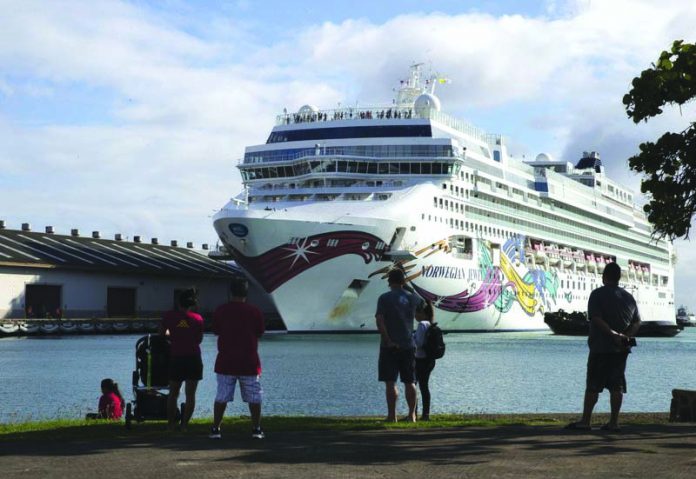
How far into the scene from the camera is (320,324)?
51.3 meters

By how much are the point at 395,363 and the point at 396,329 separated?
0.39 m

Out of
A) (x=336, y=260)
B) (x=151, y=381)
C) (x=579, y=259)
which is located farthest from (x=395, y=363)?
(x=579, y=259)

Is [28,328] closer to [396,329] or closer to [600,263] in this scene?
[600,263]

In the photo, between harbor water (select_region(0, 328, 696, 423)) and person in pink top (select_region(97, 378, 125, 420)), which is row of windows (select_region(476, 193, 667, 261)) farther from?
person in pink top (select_region(97, 378, 125, 420))

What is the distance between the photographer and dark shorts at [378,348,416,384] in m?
12.2

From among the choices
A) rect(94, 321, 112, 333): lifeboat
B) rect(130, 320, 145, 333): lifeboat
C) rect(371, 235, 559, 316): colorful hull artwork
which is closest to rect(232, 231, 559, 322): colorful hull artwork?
rect(371, 235, 559, 316): colorful hull artwork

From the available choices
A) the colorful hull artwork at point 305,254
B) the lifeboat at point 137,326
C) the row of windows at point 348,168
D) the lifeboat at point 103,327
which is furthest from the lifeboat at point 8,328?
the colorful hull artwork at point 305,254

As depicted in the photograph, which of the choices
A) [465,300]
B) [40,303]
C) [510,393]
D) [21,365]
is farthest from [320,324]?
[40,303]

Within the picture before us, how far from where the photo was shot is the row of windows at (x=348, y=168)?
5519 centimetres

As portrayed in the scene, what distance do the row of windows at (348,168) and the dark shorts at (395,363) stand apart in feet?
141

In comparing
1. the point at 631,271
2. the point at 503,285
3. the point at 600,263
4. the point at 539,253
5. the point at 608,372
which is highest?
the point at 600,263

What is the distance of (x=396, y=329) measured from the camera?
12133 millimetres

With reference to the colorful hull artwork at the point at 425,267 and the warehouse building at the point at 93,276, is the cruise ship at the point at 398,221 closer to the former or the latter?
the colorful hull artwork at the point at 425,267

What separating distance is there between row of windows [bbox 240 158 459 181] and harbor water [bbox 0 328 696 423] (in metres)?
8.96
